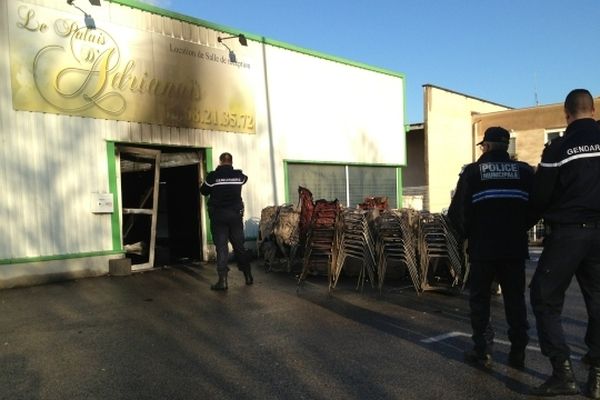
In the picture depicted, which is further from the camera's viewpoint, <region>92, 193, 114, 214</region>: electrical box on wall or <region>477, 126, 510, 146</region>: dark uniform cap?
<region>92, 193, 114, 214</region>: electrical box on wall

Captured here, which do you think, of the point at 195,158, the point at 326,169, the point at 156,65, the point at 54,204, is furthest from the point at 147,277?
the point at 326,169

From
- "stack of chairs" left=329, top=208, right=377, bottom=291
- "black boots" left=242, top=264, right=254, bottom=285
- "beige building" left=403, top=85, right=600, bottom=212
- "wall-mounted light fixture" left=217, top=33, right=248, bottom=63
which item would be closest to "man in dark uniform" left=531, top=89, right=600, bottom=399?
"stack of chairs" left=329, top=208, right=377, bottom=291

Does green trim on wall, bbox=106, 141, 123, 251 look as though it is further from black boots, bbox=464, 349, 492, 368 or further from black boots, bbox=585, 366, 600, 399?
black boots, bbox=585, 366, 600, 399

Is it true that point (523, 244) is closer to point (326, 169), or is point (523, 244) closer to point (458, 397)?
point (458, 397)

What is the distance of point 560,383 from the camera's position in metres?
3.81

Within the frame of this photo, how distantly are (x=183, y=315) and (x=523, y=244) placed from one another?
4.00m

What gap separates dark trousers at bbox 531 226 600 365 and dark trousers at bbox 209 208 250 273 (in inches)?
200

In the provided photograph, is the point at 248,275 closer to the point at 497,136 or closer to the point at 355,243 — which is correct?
the point at 355,243

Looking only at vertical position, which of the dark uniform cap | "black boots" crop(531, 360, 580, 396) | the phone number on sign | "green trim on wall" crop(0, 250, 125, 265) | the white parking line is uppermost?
the phone number on sign

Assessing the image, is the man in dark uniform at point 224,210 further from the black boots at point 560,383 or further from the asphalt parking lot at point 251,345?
the black boots at point 560,383

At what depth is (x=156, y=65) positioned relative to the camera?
10281mm

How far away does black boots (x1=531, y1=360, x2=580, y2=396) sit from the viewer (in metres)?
3.81

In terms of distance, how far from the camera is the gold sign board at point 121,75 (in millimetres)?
8578

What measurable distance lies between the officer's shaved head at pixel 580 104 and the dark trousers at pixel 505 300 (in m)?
1.26
